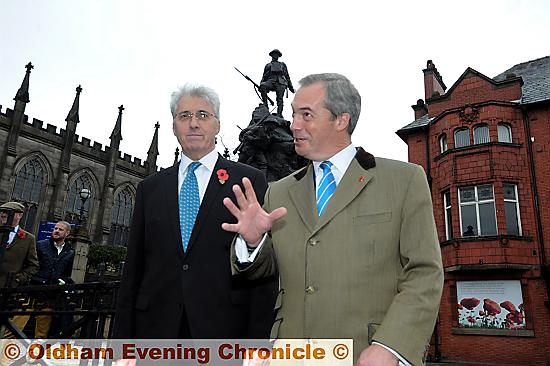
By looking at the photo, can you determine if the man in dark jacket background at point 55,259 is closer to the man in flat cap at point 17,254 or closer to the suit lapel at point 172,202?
the man in flat cap at point 17,254

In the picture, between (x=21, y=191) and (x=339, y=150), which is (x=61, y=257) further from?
(x=21, y=191)

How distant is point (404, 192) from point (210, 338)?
1.33m

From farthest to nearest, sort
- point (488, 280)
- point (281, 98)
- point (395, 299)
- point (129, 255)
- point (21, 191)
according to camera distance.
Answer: point (21, 191)
point (488, 280)
point (281, 98)
point (129, 255)
point (395, 299)

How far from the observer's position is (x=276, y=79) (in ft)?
23.6

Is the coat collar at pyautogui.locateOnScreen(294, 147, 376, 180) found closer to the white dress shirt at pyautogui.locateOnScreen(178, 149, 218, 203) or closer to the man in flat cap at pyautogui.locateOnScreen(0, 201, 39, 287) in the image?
the white dress shirt at pyautogui.locateOnScreen(178, 149, 218, 203)

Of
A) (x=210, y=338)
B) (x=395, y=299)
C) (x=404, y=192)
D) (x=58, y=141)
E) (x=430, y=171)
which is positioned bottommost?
(x=210, y=338)

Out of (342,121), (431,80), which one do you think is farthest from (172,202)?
(431,80)

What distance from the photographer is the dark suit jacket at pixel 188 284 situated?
95.1 inches

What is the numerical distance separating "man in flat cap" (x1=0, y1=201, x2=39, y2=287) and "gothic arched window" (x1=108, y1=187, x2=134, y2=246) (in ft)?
112

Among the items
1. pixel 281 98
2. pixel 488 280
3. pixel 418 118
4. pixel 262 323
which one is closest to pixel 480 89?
pixel 418 118

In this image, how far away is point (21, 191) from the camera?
1302 inches

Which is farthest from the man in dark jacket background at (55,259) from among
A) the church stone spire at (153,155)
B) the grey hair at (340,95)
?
the church stone spire at (153,155)

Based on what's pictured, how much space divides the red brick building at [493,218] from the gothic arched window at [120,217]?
98.7 ft

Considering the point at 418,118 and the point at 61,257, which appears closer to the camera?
the point at 61,257
